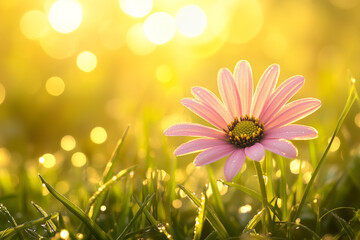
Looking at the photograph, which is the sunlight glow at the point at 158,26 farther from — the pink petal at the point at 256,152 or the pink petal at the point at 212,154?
the pink petal at the point at 256,152

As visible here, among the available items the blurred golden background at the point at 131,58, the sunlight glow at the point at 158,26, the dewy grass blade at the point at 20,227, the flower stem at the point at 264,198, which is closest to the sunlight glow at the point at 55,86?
the blurred golden background at the point at 131,58

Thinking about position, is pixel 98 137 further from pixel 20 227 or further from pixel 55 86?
pixel 20 227

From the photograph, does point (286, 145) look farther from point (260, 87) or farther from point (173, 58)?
point (173, 58)

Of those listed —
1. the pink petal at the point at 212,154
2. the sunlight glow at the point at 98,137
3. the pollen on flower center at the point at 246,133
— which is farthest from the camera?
the sunlight glow at the point at 98,137

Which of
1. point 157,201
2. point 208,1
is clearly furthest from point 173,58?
point 157,201

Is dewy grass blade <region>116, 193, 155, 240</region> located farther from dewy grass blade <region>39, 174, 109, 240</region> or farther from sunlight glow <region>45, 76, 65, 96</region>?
sunlight glow <region>45, 76, 65, 96</region>

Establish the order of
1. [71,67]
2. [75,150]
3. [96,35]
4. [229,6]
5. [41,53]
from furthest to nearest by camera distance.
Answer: [229,6], [96,35], [41,53], [71,67], [75,150]

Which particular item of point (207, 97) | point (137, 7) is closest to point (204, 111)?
point (207, 97)
